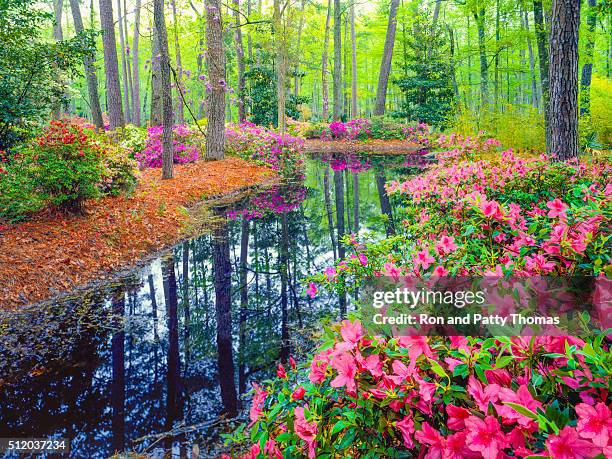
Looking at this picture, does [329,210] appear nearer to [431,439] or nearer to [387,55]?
[431,439]

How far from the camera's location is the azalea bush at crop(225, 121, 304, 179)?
15320mm

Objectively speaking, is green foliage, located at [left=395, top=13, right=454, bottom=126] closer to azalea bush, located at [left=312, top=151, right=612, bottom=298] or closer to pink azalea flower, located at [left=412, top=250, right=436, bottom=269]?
azalea bush, located at [left=312, top=151, right=612, bottom=298]

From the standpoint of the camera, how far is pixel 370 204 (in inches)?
429

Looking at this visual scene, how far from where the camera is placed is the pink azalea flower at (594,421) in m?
0.93

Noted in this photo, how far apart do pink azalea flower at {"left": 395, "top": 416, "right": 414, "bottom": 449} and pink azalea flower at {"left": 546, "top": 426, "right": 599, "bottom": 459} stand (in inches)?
13.9

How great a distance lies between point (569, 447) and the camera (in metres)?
0.92

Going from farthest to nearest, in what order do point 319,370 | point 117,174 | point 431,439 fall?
point 117,174
point 319,370
point 431,439

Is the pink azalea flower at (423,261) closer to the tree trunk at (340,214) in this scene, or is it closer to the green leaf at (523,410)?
the green leaf at (523,410)

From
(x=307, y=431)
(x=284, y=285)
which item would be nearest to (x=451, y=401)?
(x=307, y=431)

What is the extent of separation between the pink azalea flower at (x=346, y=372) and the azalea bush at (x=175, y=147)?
1274 centimetres

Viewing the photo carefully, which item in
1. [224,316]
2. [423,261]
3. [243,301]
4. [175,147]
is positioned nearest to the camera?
[423,261]

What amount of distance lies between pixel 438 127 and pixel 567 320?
2625 cm

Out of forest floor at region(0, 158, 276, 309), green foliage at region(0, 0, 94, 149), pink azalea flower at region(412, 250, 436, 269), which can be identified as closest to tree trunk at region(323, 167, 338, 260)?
forest floor at region(0, 158, 276, 309)

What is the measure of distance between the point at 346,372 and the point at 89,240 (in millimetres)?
6183
